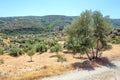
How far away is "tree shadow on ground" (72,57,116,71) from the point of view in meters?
32.6

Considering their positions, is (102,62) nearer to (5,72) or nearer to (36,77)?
(36,77)

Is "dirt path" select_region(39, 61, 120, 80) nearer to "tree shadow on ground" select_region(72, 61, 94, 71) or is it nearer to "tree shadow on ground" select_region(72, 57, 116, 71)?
"tree shadow on ground" select_region(72, 61, 94, 71)

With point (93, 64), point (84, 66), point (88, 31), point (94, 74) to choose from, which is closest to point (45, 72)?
point (94, 74)

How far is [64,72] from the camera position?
29.5m

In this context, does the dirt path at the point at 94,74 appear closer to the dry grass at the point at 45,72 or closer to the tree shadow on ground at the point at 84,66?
the tree shadow on ground at the point at 84,66

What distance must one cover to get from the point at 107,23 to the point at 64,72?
14995mm

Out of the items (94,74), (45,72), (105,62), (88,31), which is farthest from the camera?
(105,62)

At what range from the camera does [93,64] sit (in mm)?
34469

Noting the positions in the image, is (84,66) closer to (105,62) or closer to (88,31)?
(105,62)

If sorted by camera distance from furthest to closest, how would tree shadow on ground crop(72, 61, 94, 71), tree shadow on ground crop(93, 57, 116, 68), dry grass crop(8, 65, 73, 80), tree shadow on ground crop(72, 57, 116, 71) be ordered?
1. tree shadow on ground crop(93, 57, 116, 68)
2. tree shadow on ground crop(72, 57, 116, 71)
3. tree shadow on ground crop(72, 61, 94, 71)
4. dry grass crop(8, 65, 73, 80)

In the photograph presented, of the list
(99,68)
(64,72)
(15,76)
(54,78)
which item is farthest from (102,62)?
(15,76)

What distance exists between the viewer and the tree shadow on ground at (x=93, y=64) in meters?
32.6

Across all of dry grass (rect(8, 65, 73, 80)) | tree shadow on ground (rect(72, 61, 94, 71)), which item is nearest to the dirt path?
tree shadow on ground (rect(72, 61, 94, 71))

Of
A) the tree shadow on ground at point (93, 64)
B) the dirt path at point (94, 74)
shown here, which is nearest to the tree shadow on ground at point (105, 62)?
the tree shadow on ground at point (93, 64)
